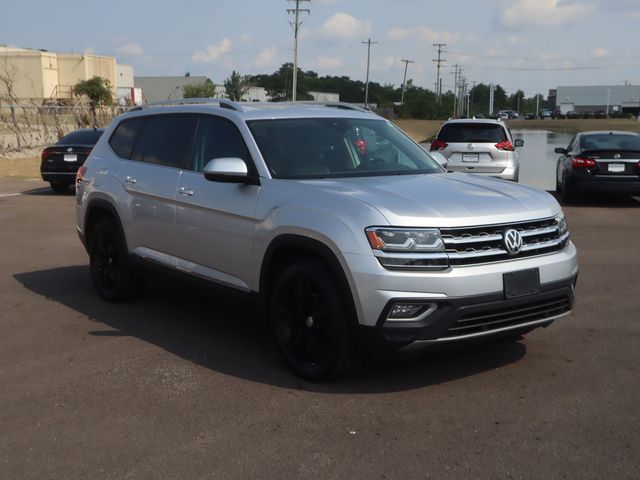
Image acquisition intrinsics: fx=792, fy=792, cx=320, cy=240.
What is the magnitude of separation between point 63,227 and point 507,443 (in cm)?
1026

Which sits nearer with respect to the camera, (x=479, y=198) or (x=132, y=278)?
(x=479, y=198)

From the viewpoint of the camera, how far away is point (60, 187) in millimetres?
18969

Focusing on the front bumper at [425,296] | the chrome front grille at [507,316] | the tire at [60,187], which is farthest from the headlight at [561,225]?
the tire at [60,187]

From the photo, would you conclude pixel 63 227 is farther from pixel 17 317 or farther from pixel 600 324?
pixel 600 324

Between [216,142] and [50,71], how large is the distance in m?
72.2

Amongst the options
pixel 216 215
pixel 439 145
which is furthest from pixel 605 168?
pixel 216 215

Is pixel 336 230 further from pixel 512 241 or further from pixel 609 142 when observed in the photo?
pixel 609 142

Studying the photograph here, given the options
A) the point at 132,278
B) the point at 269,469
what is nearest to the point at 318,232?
the point at 269,469

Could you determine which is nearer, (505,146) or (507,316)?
(507,316)

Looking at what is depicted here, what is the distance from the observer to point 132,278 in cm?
743

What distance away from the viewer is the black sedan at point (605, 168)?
1497 cm

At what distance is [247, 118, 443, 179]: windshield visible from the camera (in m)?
5.88

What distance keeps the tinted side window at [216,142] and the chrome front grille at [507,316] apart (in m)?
2.12

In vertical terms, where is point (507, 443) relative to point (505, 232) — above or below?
below
